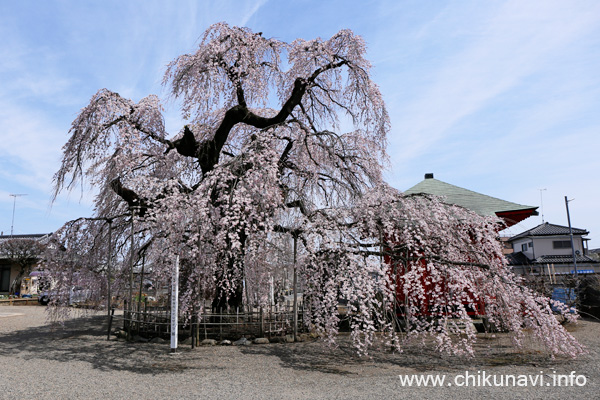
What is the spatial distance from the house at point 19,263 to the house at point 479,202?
2465 cm

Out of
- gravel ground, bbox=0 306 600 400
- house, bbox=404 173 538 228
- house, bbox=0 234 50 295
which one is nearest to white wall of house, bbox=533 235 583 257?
house, bbox=404 173 538 228

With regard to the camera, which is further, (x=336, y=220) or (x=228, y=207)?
(x=336, y=220)

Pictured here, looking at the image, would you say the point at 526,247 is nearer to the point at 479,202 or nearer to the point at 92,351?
the point at 479,202

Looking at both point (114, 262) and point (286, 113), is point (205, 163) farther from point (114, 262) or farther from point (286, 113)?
point (114, 262)

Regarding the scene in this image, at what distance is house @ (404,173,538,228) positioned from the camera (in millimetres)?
13578

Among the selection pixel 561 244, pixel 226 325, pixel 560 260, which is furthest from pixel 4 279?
pixel 561 244

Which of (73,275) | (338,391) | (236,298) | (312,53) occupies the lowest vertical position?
(338,391)

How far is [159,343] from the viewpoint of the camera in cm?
1039

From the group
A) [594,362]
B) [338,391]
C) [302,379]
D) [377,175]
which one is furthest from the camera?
[377,175]

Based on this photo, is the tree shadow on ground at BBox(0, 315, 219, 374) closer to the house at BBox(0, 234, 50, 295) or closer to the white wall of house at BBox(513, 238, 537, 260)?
the house at BBox(0, 234, 50, 295)

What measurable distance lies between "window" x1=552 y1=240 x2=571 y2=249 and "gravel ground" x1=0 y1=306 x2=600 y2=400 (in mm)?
24531

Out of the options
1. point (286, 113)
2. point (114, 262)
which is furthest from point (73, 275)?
point (286, 113)

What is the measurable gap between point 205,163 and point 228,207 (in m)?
3.81

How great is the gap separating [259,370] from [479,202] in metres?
10.8
